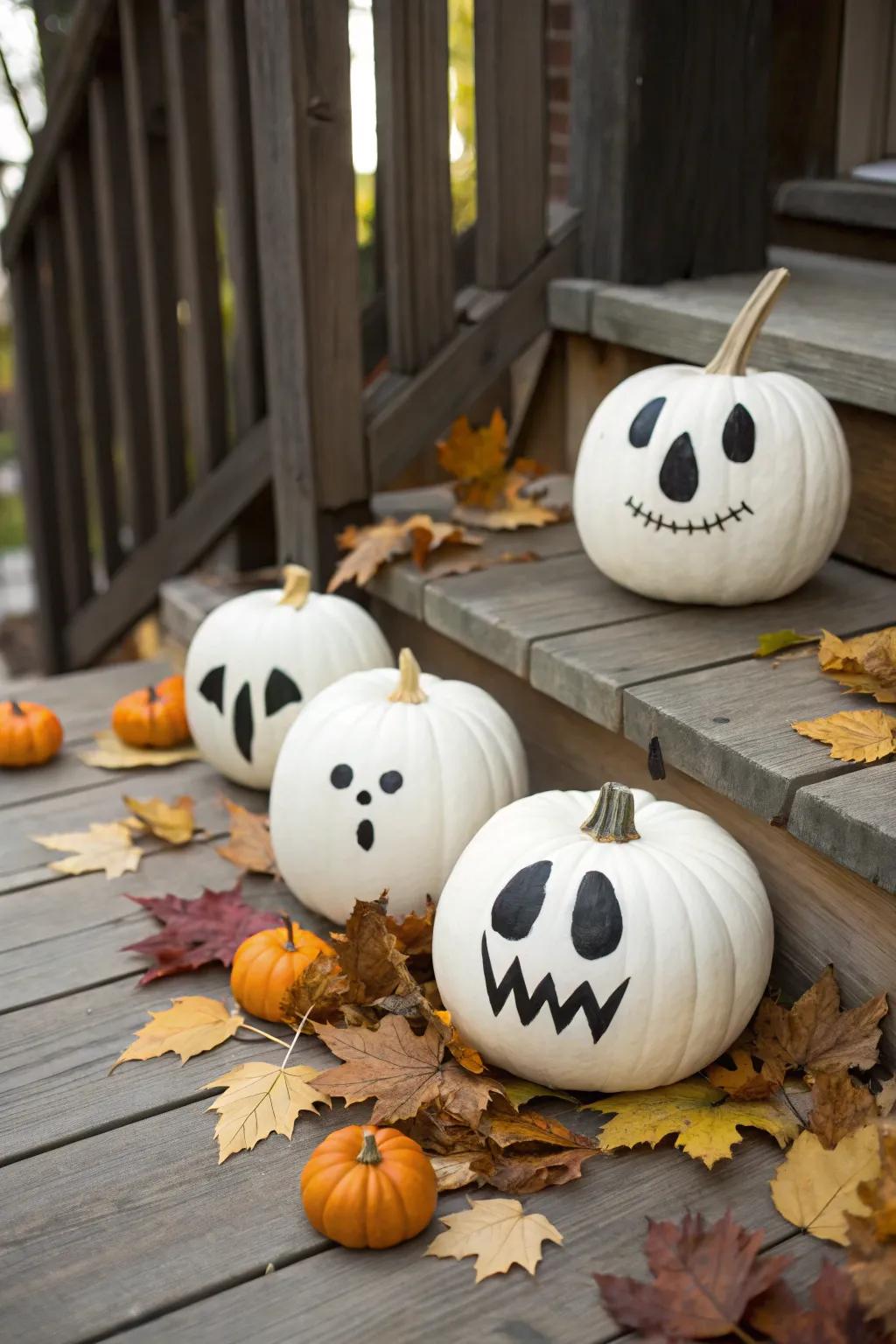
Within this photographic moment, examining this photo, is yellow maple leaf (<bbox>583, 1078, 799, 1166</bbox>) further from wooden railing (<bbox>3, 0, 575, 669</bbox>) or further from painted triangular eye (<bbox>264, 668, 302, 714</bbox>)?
wooden railing (<bbox>3, 0, 575, 669</bbox>)

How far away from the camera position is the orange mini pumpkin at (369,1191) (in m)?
1.48

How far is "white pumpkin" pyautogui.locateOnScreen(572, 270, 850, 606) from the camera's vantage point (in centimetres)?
208

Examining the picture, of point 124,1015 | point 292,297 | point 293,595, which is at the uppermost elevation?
point 292,297

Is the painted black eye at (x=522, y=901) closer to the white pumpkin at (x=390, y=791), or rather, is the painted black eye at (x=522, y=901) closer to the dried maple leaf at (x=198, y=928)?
the white pumpkin at (x=390, y=791)

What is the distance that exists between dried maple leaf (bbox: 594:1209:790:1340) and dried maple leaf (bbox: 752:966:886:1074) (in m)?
0.33

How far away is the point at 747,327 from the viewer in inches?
84.0

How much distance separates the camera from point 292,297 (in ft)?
8.59

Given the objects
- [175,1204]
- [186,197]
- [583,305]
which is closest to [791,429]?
[583,305]

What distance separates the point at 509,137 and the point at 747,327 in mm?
838

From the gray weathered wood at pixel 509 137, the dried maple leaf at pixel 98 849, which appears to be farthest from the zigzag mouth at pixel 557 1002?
the gray weathered wood at pixel 509 137

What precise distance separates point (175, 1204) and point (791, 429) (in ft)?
4.59

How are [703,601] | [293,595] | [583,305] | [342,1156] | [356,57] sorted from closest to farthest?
[342,1156] < [703,601] < [293,595] < [583,305] < [356,57]

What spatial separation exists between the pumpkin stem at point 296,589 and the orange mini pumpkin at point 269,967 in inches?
28.8

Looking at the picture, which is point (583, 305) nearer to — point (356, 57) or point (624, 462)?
point (624, 462)
